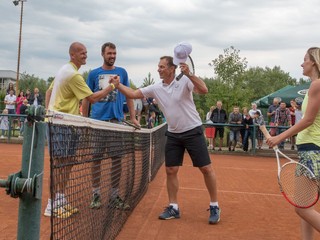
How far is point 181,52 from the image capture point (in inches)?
193

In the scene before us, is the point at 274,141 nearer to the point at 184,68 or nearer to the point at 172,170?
the point at 184,68

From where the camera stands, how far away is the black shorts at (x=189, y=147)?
5.22 meters

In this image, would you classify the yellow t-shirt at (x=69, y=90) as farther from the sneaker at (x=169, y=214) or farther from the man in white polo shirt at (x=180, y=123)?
the sneaker at (x=169, y=214)

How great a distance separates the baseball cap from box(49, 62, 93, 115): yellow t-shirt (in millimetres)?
1038

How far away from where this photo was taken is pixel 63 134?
2703 mm

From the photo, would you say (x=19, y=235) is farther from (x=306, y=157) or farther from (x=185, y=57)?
(x=185, y=57)

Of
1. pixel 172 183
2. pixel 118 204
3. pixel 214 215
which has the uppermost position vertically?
pixel 172 183

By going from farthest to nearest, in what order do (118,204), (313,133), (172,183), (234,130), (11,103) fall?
1. (11,103)
2. (234,130)
3. (172,183)
4. (118,204)
5. (313,133)

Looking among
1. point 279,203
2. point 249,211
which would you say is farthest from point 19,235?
point 279,203

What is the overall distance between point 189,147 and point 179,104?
1.76ft

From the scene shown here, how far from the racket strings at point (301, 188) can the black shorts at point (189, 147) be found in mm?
1502

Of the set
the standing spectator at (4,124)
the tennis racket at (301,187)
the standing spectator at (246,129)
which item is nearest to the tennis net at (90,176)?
the tennis racket at (301,187)

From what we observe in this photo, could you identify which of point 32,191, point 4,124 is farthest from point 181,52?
point 4,124

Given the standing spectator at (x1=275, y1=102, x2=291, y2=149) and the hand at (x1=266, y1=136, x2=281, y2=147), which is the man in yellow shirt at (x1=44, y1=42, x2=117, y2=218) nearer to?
the hand at (x1=266, y1=136, x2=281, y2=147)
